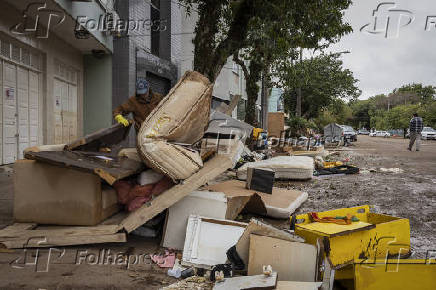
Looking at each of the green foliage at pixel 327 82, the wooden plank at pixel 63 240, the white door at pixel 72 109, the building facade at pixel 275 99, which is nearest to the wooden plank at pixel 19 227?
the wooden plank at pixel 63 240

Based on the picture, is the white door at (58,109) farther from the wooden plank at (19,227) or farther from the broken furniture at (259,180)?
the broken furniture at (259,180)

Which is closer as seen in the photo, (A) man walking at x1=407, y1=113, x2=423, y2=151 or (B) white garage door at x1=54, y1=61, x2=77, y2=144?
(B) white garage door at x1=54, y1=61, x2=77, y2=144

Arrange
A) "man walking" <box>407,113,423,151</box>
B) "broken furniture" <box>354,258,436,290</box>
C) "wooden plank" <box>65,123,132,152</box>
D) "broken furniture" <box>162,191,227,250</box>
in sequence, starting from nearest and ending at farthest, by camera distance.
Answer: "broken furniture" <box>354,258,436,290</box>, "broken furniture" <box>162,191,227,250</box>, "wooden plank" <box>65,123,132,152</box>, "man walking" <box>407,113,423,151</box>

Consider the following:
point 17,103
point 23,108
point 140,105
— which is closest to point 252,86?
point 23,108

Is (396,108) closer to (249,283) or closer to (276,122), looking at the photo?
(276,122)

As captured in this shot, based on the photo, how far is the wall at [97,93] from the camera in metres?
10.1

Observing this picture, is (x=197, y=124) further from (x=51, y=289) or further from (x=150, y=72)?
(x=150, y=72)

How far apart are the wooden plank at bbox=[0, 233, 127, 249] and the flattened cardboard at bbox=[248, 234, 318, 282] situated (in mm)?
Answer: 1221

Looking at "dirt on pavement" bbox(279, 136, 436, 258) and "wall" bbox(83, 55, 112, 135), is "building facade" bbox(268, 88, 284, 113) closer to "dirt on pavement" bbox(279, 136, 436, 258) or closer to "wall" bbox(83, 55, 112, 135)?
"wall" bbox(83, 55, 112, 135)

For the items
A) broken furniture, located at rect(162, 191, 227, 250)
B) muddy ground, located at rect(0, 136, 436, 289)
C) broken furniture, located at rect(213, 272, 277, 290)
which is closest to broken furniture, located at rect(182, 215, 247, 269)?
broken furniture, located at rect(162, 191, 227, 250)

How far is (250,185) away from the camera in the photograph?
470cm

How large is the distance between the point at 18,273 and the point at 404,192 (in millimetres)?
5581

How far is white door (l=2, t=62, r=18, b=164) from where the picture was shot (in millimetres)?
6727

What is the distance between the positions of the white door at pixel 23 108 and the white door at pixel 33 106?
0.42 feet
